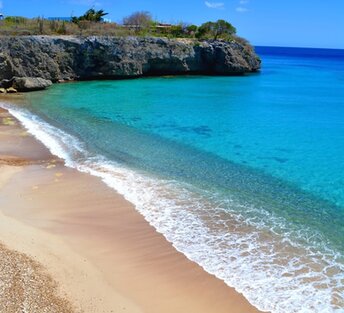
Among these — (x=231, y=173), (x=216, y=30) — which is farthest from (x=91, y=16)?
(x=231, y=173)

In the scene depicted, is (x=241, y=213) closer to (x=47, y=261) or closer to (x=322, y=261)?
(x=322, y=261)

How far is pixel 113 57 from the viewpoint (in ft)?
162

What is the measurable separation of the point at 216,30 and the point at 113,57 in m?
20.1

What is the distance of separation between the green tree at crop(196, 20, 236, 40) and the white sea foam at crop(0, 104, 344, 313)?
48.3 metres

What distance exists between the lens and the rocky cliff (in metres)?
43.4

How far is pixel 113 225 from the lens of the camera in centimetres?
1241

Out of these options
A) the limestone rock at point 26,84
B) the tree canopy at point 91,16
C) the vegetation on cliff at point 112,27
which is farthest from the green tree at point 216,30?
the limestone rock at point 26,84

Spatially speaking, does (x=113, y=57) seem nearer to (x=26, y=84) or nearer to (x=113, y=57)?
(x=113, y=57)

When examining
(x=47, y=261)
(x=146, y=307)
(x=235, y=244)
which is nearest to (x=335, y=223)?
(x=235, y=244)

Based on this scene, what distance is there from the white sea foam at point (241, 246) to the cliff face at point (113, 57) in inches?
1218

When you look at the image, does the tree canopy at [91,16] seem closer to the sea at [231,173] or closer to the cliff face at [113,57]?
the cliff face at [113,57]

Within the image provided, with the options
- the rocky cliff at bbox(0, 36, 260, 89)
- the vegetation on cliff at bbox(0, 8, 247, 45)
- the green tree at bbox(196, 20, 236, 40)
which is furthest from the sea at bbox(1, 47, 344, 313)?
the green tree at bbox(196, 20, 236, 40)

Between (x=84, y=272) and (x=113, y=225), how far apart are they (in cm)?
284

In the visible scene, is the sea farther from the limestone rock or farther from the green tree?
the green tree
